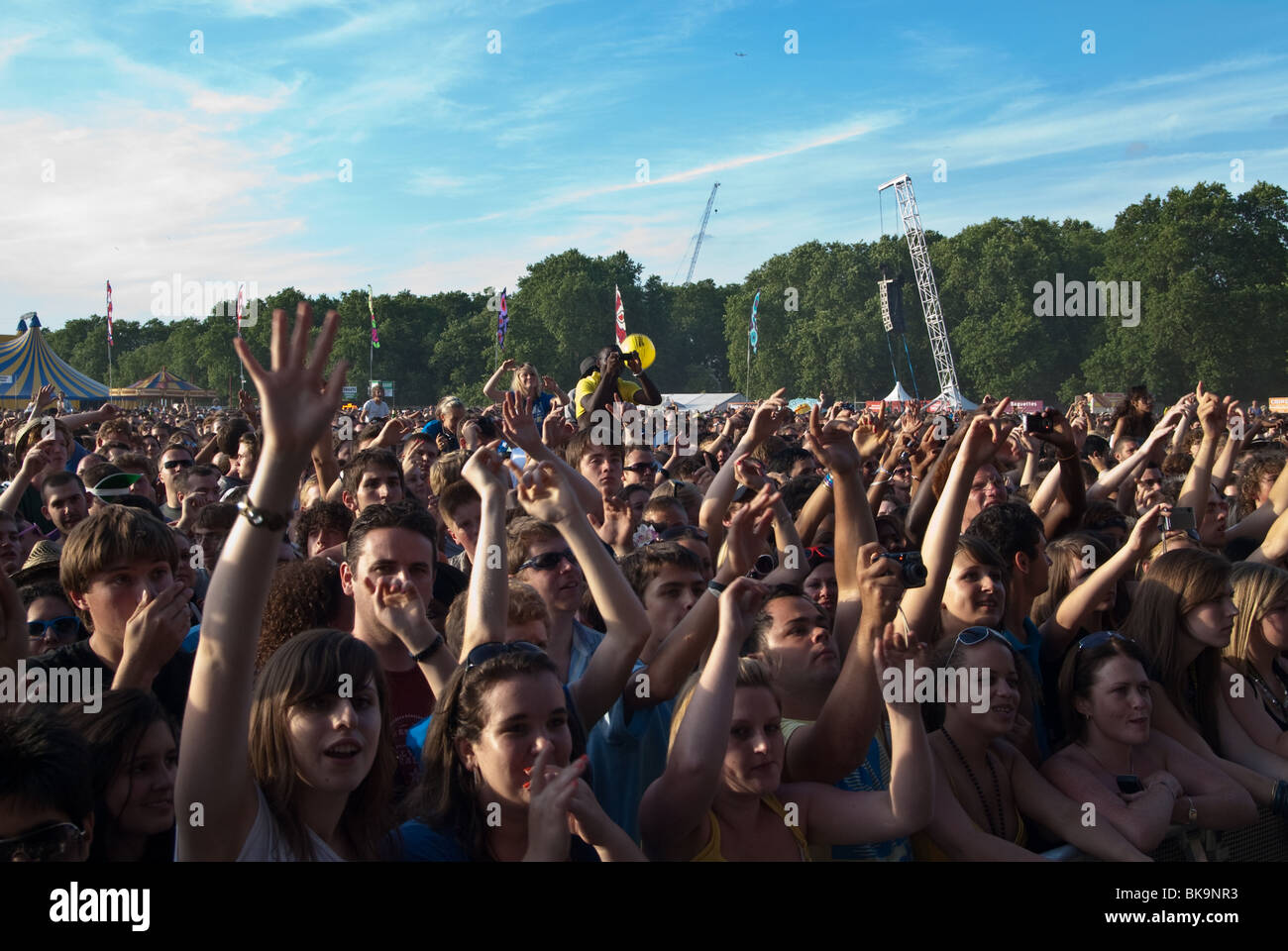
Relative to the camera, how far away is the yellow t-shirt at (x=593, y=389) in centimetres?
906

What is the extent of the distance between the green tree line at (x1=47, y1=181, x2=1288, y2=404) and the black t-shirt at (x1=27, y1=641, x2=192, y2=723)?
151ft

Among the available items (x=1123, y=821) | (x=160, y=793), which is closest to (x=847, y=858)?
(x=1123, y=821)

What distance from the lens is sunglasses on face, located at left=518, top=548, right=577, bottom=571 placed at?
12.0 ft

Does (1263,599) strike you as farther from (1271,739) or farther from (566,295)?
(566,295)

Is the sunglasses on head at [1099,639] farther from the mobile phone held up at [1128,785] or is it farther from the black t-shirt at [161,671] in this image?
the black t-shirt at [161,671]

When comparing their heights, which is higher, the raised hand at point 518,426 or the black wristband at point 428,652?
the raised hand at point 518,426

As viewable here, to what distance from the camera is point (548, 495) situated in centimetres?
335

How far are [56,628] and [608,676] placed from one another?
1928 mm

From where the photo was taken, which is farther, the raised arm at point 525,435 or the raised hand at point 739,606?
the raised arm at point 525,435

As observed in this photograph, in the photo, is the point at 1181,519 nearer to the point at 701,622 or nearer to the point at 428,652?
the point at 701,622

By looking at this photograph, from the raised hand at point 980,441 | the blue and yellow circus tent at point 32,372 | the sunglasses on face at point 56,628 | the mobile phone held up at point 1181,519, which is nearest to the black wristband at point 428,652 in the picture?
Result: the sunglasses on face at point 56,628

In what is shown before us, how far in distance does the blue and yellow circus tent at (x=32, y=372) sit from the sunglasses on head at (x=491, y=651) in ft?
110

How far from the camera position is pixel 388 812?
2.47 m

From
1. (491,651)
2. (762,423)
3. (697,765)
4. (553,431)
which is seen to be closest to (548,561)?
(491,651)
